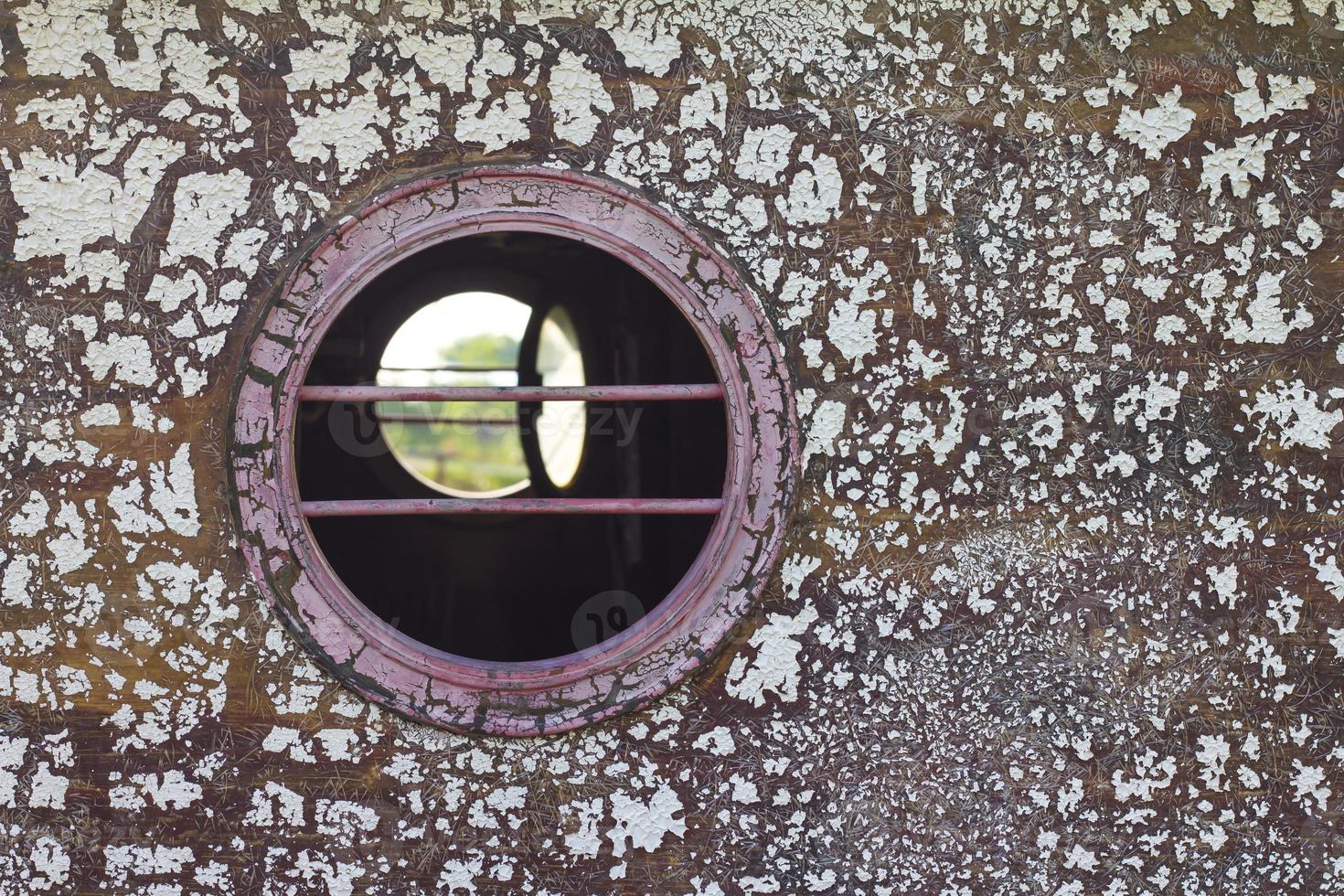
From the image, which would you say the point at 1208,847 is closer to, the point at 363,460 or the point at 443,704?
the point at 443,704

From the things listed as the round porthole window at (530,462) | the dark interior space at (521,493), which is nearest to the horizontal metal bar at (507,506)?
the round porthole window at (530,462)

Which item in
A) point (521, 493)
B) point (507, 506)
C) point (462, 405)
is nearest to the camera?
point (507, 506)

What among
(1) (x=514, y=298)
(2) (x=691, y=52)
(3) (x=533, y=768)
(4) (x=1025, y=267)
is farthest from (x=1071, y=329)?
(1) (x=514, y=298)

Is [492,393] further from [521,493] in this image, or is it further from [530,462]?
[521,493]

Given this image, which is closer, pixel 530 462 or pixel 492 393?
pixel 492 393

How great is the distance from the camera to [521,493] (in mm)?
4188

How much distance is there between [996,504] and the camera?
1.58 metres

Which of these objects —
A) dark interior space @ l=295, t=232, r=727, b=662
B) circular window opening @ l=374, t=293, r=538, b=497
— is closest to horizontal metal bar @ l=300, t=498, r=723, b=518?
dark interior space @ l=295, t=232, r=727, b=662

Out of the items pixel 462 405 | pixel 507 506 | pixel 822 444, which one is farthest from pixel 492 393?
pixel 462 405

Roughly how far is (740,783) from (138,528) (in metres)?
1.10

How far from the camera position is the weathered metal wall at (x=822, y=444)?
151 centimetres

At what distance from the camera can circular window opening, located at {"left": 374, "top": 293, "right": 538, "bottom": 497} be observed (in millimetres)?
4324

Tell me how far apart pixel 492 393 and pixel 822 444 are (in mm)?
562

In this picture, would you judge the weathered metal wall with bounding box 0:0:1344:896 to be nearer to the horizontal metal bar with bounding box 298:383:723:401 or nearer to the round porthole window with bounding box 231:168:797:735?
the round porthole window with bounding box 231:168:797:735
